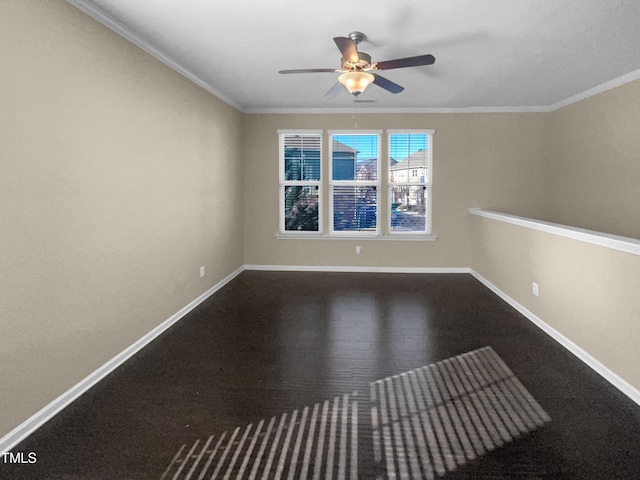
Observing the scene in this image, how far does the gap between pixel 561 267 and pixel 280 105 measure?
424 centimetres

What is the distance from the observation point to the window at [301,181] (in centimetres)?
604

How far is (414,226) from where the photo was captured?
6066mm

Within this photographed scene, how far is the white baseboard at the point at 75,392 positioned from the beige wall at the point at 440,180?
249 cm

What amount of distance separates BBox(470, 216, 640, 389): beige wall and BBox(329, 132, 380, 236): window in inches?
83.2

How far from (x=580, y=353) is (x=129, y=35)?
435 cm

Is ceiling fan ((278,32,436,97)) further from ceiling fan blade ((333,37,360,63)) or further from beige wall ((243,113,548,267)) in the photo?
→ beige wall ((243,113,548,267))

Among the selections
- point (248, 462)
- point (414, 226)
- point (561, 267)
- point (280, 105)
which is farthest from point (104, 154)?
point (414, 226)

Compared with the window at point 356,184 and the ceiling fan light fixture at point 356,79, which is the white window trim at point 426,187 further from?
the ceiling fan light fixture at point 356,79

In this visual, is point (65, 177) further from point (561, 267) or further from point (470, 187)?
point (470, 187)

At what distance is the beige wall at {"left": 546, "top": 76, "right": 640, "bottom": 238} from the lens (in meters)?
4.11

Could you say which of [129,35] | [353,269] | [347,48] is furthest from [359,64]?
[353,269]

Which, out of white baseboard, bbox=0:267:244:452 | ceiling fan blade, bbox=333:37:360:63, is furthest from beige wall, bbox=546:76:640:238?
Answer: white baseboard, bbox=0:267:244:452

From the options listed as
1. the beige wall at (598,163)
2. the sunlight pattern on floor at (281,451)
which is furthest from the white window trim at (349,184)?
the sunlight pattern on floor at (281,451)

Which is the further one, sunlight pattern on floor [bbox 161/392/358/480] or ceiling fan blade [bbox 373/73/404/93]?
ceiling fan blade [bbox 373/73/404/93]
